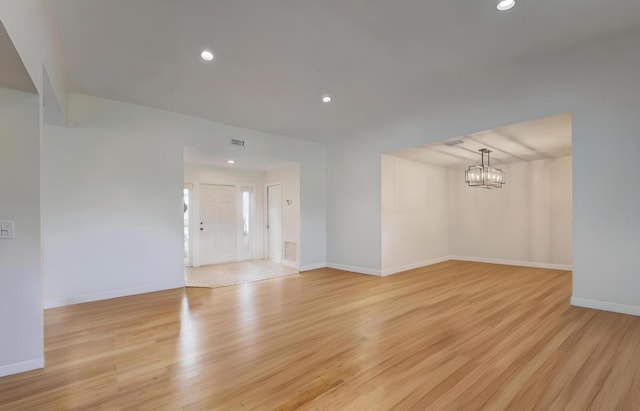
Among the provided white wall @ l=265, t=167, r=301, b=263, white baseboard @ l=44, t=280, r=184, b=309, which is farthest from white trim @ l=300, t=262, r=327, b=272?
white baseboard @ l=44, t=280, r=184, b=309

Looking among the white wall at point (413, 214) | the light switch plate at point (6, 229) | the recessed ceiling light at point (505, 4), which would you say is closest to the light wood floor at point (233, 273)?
the white wall at point (413, 214)

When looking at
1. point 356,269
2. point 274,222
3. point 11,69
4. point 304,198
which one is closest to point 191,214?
point 274,222

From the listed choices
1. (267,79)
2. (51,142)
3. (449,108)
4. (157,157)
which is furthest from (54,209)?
(449,108)

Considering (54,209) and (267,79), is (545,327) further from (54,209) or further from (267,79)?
(54,209)

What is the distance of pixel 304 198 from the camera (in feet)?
21.9

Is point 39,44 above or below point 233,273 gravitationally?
above

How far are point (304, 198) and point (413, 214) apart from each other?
2.57m

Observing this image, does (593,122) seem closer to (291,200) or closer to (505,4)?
(505,4)

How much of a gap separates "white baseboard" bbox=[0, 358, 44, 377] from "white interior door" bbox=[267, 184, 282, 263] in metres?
5.33

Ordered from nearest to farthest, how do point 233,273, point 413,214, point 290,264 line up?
point 233,273 → point 413,214 → point 290,264

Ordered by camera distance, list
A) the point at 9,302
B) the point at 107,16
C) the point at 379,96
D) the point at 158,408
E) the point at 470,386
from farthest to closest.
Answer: the point at 379,96, the point at 107,16, the point at 9,302, the point at 470,386, the point at 158,408

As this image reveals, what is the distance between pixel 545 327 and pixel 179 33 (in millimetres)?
5000

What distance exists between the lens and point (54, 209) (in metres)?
4.01

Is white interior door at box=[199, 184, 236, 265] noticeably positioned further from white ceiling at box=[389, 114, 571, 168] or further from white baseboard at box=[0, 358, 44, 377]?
white baseboard at box=[0, 358, 44, 377]
